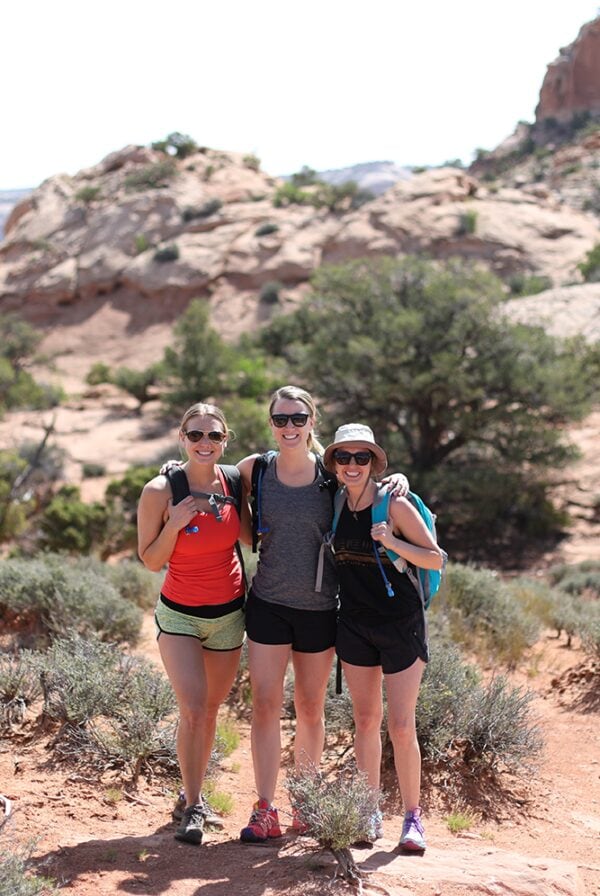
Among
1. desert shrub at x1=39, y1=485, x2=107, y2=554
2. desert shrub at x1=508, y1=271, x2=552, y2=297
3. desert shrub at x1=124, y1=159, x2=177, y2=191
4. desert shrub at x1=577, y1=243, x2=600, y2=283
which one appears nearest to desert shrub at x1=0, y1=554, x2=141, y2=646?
desert shrub at x1=39, y1=485, x2=107, y2=554

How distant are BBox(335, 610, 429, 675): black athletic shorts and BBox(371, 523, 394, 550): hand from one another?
0.34m

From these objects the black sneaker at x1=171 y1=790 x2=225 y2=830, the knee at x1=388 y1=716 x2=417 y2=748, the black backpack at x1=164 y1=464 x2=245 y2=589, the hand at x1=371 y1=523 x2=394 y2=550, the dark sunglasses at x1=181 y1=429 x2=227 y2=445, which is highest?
the dark sunglasses at x1=181 y1=429 x2=227 y2=445

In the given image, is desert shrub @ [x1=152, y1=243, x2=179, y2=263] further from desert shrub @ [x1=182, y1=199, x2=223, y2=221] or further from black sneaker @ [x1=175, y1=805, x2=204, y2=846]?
black sneaker @ [x1=175, y1=805, x2=204, y2=846]

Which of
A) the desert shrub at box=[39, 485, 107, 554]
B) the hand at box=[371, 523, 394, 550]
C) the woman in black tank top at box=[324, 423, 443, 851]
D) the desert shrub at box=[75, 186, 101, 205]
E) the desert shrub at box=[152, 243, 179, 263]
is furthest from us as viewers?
the desert shrub at box=[75, 186, 101, 205]

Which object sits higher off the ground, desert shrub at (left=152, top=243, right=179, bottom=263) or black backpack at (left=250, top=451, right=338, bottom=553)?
desert shrub at (left=152, top=243, right=179, bottom=263)

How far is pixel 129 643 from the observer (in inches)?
269

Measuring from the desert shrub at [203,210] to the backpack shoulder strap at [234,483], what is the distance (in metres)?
40.2

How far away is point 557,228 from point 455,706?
35.6m

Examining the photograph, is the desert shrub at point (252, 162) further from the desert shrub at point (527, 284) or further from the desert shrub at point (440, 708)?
the desert shrub at point (440, 708)

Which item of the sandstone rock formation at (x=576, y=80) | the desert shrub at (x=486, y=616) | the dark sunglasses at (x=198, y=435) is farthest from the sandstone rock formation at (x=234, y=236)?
the dark sunglasses at (x=198, y=435)

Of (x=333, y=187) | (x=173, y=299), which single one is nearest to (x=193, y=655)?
(x=173, y=299)

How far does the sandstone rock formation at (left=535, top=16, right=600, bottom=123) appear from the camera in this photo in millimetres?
67688

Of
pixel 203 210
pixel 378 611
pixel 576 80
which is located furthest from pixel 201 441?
pixel 576 80

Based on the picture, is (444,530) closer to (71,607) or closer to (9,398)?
(71,607)
